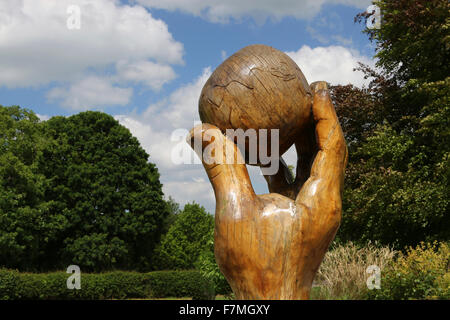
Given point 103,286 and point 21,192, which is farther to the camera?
point 21,192

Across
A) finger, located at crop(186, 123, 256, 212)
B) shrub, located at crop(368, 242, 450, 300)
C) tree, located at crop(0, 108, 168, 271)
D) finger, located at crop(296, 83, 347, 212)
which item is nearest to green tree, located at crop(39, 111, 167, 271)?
tree, located at crop(0, 108, 168, 271)

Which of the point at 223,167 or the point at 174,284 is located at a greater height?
the point at 223,167

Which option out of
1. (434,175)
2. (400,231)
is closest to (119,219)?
(400,231)

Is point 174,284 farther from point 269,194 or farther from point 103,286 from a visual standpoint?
point 269,194

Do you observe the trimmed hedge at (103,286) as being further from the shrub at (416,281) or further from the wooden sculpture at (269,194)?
the wooden sculpture at (269,194)

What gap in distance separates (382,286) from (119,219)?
1754 centimetres

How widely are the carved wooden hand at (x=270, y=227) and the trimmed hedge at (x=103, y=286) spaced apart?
1587 cm

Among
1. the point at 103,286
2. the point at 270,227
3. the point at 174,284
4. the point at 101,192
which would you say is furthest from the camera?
the point at 101,192

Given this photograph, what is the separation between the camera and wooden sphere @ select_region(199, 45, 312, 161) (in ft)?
14.3

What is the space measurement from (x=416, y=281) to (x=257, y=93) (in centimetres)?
778

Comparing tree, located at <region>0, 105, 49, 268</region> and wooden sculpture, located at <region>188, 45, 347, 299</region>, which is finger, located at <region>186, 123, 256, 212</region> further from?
tree, located at <region>0, 105, 49, 268</region>

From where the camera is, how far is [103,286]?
845 inches

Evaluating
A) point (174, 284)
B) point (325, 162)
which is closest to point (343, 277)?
point (325, 162)

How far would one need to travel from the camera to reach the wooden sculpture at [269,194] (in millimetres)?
4094
